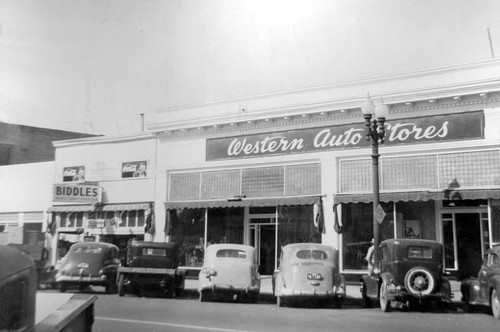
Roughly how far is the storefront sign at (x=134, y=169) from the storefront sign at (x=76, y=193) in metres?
1.59

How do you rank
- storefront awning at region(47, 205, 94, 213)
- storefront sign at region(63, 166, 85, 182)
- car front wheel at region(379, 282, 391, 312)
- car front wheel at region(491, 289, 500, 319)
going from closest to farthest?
car front wheel at region(491, 289, 500, 319) → car front wheel at region(379, 282, 391, 312) → storefront awning at region(47, 205, 94, 213) → storefront sign at region(63, 166, 85, 182)

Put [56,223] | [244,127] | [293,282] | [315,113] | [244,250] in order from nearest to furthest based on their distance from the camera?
1. [293,282]
2. [244,250]
3. [315,113]
4. [244,127]
5. [56,223]

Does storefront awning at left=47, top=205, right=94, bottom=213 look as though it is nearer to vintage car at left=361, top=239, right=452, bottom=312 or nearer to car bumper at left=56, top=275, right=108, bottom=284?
car bumper at left=56, top=275, right=108, bottom=284

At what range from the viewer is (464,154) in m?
15.8

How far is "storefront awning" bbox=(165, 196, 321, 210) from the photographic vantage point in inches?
705

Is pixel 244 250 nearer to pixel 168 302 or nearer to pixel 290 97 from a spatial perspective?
pixel 168 302

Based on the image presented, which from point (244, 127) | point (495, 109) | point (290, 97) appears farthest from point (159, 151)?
point (495, 109)

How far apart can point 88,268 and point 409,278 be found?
8447 millimetres

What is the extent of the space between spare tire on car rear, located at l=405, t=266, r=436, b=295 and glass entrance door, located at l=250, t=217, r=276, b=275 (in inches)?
341

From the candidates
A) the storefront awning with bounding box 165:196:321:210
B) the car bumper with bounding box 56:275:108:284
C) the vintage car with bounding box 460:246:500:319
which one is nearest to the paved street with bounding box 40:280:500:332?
the vintage car with bounding box 460:246:500:319

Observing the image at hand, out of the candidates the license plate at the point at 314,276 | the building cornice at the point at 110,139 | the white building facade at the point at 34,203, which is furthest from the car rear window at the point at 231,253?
the white building facade at the point at 34,203

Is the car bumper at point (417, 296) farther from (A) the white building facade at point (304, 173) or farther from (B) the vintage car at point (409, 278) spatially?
(A) the white building facade at point (304, 173)

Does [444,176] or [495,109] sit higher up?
[495,109]

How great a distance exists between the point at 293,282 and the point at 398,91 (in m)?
8.13
